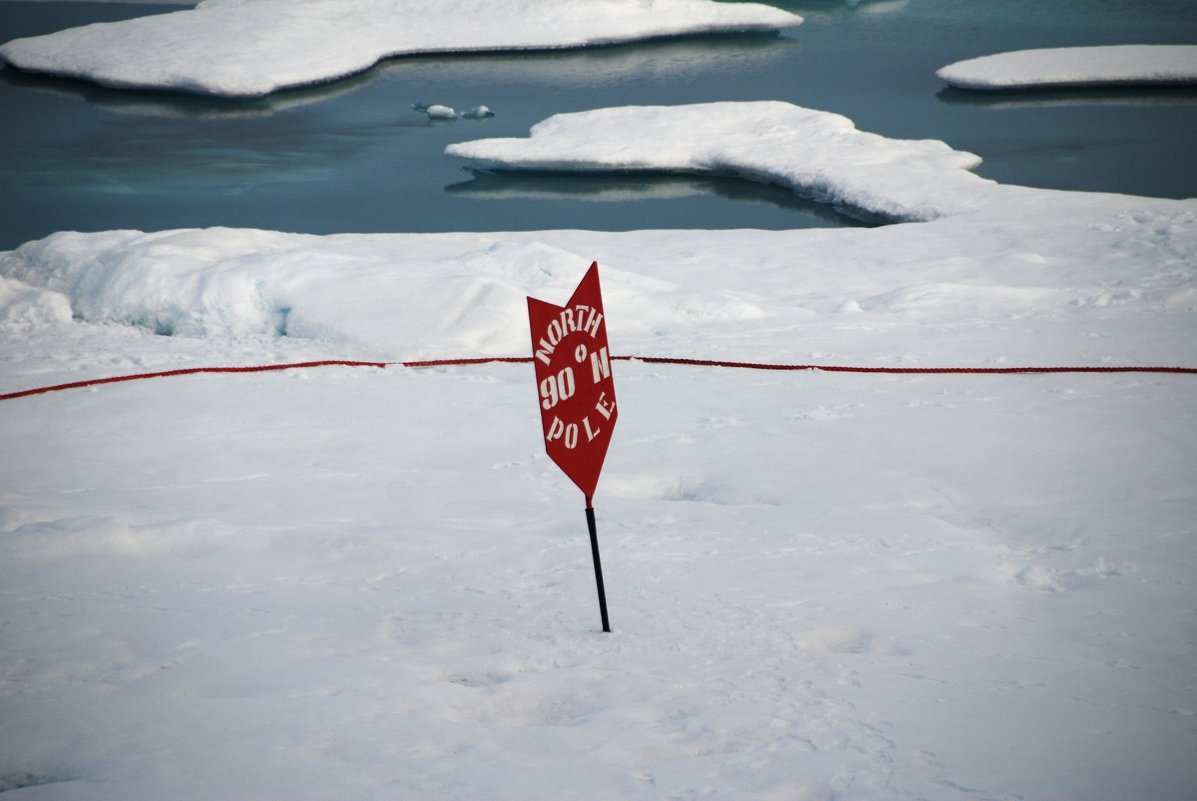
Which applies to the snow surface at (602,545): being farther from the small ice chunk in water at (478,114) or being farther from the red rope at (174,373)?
the small ice chunk in water at (478,114)

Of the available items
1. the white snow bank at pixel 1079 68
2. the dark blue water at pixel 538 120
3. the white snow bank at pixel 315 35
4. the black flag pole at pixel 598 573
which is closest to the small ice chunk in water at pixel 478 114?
the dark blue water at pixel 538 120

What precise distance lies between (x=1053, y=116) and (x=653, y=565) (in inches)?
401

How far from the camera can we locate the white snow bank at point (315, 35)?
1265cm

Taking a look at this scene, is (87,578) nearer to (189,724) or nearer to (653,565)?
(189,724)

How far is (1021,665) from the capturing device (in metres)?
2.36

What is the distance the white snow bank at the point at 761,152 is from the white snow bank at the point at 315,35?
364 centimetres

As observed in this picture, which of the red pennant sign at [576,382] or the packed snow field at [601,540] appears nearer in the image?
the packed snow field at [601,540]

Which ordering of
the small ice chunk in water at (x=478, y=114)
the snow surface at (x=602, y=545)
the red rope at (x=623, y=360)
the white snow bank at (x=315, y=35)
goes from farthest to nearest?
the white snow bank at (x=315, y=35), the small ice chunk in water at (x=478, y=114), the red rope at (x=623, y=360), the snow surface at (x=602, y=545)

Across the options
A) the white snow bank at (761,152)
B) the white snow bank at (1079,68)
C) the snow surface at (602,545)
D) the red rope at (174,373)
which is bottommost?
the snow surface at (602,545)

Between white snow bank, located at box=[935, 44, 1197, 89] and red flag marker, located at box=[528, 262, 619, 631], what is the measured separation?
10853 millimetres

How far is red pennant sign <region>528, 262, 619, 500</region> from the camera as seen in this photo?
2.55 metres

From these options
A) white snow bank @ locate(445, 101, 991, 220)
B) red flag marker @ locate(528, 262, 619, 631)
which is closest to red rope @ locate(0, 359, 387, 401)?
red flag marker @ locate(528, 262, 619, 631)

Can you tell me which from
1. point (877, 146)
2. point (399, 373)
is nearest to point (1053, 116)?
point (877, 146)

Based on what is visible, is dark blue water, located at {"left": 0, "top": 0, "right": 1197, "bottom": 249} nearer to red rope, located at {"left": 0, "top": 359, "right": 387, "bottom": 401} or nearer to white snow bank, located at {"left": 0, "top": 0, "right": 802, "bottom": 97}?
white snow bank, located at {"left": 0, "top": 0, "right": 802, "bottom": 97}
